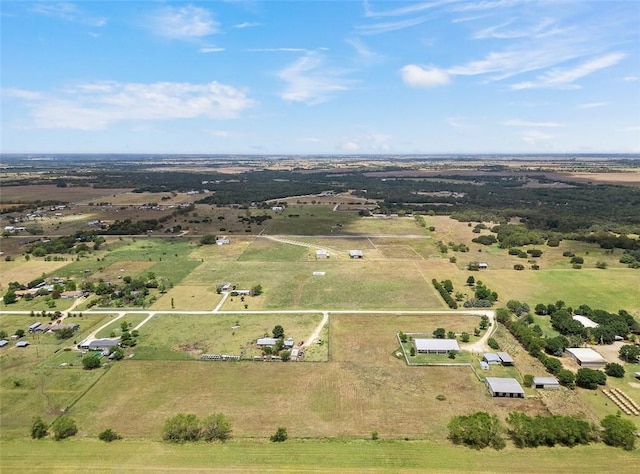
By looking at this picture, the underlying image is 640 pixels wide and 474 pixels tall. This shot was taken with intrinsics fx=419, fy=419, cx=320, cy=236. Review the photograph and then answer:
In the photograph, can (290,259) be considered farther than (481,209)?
No

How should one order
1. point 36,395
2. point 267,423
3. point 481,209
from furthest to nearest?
point 481,209 < point 36,395 < point 267,423

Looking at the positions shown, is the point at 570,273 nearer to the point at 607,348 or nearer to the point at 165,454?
the point at 607,348

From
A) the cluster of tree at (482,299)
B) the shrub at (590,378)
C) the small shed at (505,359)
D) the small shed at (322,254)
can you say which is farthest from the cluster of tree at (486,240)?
the shrub at (590,378)

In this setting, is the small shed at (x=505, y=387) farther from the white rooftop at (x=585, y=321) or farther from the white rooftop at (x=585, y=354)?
the white rooftop at (x=585, y=321)

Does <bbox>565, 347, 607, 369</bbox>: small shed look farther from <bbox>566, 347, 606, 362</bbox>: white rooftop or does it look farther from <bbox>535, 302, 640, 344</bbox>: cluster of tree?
<bbox>535, 302, 640, 344</bbox>: cluster of tree

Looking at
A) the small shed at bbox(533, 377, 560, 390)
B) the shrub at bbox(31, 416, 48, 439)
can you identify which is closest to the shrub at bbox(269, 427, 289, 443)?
the shrub at bbox(31, 416, 48, 439)

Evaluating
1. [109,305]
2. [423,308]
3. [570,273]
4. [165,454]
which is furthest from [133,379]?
[570,273]
